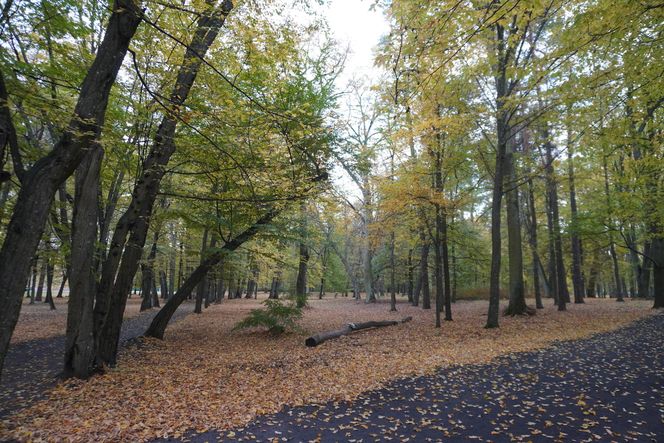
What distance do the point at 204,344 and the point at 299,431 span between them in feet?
23.0

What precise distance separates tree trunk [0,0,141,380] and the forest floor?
188 centimetres

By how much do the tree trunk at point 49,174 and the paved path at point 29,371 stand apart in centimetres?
260

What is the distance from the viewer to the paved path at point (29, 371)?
5578 millimetres

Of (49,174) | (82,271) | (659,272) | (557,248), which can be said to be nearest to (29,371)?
(82,271)

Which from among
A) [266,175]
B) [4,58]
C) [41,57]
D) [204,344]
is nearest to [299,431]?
[266,175]

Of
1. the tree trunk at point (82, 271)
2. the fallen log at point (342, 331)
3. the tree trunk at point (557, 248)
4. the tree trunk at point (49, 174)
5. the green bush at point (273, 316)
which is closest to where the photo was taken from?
the tree trunk at point (49, 174)

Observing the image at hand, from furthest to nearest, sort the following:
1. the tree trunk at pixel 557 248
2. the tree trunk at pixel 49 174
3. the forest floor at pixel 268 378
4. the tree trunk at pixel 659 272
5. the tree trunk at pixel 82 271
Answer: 1. the tree trunk at pixel 557 248
2. the tree trunk at pixel 659 272
3. the tree trunk at pixel 82 271
4. the forest floor at pixel 268 378
5. the tree trunk at pixel 49 174

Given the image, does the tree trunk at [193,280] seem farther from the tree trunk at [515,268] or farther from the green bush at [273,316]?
the tree trunk at [515,268]

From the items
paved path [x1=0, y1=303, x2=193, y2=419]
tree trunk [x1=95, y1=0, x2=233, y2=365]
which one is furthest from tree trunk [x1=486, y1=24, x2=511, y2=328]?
paved path [x1=0, y1=303, x2=193, y2=419]

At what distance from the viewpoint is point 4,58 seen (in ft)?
19.7

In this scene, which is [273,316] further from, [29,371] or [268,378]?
[29,371]

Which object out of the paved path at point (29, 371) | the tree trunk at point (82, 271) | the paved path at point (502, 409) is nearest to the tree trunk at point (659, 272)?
the paved path at point (502, 409)

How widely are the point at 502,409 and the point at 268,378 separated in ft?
13.7

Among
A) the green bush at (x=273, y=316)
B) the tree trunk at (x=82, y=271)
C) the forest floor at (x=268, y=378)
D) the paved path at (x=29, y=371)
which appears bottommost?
the paved path at (x=29, y=371)
